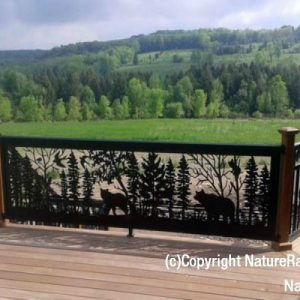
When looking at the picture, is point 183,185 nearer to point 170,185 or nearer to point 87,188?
point 170,185

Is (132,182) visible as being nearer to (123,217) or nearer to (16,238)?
(123,217)

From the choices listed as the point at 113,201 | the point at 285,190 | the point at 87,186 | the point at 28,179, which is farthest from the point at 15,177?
the point at 285,190

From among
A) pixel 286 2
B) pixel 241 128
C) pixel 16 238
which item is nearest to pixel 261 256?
pixel 16 238

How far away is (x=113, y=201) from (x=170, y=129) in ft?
104

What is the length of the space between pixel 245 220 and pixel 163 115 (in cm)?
3427

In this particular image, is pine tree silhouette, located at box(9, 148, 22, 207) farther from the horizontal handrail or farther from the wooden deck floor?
the wooden deck floor

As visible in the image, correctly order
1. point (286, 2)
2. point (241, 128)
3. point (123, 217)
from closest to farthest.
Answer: point (123, 217)
point (286, 2)
point (241, 128)

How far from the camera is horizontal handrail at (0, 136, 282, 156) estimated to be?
8.63 ft

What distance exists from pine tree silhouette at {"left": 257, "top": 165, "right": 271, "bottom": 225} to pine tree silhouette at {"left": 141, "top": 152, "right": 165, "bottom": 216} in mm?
688

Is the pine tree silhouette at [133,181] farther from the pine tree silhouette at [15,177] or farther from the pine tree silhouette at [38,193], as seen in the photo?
the pine tree silhouette at [15,177]

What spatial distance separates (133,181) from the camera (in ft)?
9.37

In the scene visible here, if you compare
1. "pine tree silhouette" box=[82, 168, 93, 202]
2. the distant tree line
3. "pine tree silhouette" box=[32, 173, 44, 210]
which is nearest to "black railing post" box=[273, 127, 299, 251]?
"pine tree silhouette" box=[82, 168, 93, 202]

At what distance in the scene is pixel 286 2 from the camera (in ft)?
32.5

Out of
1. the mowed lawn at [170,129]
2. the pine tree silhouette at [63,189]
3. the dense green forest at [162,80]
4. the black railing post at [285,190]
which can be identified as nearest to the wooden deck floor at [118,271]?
the black railing post at [285,190]
